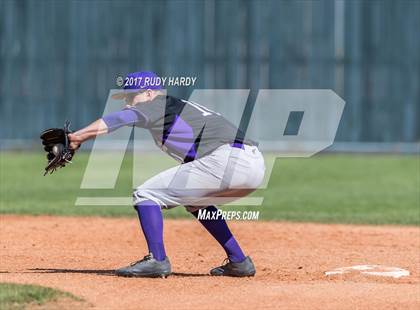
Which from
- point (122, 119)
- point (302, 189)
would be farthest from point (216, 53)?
point (122, 119)

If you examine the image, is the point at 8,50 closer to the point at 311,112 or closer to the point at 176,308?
the point at 311,112

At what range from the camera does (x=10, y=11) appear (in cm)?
2139

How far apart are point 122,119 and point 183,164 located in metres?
0.72

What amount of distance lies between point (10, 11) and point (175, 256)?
42.2 feet

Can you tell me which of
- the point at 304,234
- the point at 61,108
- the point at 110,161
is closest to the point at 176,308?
the point at 304,234

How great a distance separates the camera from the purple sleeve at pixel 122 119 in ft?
24.9

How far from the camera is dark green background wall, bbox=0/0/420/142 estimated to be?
813 inches

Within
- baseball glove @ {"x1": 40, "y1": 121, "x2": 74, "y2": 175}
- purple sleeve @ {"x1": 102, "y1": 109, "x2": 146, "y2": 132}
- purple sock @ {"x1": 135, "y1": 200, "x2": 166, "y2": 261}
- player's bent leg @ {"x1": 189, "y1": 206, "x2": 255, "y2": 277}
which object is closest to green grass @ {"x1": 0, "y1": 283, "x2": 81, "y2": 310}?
baseball glove @ {"x1": 40, "y1": 121, "x2": 74, "y2": 175}

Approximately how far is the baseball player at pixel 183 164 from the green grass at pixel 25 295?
1.24 metres

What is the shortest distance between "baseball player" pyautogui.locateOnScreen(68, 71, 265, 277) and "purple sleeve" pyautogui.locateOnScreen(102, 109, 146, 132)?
84 mm

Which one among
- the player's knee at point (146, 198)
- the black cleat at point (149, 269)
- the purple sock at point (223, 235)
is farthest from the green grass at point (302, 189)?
the player's knee at point (146, 198)

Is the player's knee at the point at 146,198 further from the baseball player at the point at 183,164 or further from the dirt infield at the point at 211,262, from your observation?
the dirt infield at the point at 211,262

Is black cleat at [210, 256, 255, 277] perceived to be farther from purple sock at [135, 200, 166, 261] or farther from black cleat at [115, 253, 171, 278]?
purple sock at [135, 200, 166, 261]

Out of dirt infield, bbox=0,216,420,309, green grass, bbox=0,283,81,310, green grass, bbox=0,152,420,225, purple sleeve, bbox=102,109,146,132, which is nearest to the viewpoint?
green grass, bbox=0,283,81,310
